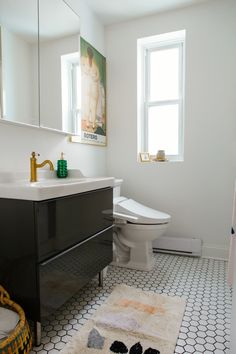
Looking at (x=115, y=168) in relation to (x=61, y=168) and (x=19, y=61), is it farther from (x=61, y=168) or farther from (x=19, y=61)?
(x=19, y=61)

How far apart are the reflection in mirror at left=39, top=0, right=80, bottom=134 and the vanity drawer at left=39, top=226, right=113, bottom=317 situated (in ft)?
2.94

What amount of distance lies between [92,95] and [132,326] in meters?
1.90

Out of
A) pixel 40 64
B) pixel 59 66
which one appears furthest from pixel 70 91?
pixel 40 64

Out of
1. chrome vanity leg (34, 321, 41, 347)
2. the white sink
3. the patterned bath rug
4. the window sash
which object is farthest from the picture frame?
chrome vanity leg (34, 321, 41, 347)

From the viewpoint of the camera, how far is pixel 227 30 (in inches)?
82.8

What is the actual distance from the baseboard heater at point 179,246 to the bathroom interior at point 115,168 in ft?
0.04

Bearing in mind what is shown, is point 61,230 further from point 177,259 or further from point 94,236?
point 177,259

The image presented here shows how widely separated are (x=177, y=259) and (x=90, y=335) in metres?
1.27

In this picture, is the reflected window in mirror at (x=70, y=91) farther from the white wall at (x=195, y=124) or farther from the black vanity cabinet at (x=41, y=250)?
the black vanity cabinet at (x=41, y=250)

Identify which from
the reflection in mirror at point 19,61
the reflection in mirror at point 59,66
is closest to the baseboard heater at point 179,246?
the reflection in mirror at point 59,66

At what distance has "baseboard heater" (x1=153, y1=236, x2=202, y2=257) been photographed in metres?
2.27

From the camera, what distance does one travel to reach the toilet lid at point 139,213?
191cm

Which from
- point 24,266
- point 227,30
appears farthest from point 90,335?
point 227,30

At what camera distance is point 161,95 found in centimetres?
256
